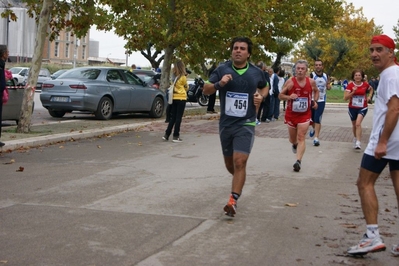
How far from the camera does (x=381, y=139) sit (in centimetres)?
598

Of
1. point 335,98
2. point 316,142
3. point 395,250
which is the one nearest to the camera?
point 395,250

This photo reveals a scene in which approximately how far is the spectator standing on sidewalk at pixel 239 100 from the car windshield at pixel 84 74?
1371 cm

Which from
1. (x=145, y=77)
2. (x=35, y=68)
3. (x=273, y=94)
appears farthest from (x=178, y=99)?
(x=145, y=77)

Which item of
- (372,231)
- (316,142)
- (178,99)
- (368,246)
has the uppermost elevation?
(178,99)

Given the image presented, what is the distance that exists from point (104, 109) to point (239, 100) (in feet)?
44.2

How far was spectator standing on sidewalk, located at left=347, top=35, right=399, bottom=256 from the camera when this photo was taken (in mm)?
5969

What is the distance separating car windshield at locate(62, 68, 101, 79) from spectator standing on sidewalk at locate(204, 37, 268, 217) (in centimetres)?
1371

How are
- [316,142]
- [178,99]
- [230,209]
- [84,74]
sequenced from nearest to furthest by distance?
1. [230,209]
2. [316,142]
3. [178,99]
4. [84,74]

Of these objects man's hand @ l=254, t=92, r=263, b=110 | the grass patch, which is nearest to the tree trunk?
man's hand @ l=254, t=92, r=263, b=110

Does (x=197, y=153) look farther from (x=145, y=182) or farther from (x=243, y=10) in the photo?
(x=243, y=10)

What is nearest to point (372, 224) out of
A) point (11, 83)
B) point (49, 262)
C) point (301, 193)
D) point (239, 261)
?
point (239, 261)

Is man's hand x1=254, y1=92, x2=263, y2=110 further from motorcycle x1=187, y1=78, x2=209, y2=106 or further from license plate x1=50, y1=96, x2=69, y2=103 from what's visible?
motorcycle x1=187, y1=78, x2=209, y2=106

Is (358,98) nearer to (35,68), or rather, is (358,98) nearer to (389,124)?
(35,68)

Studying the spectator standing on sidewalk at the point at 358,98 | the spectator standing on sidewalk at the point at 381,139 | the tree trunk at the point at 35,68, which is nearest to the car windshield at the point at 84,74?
the tree trunk at the point at 35,68
